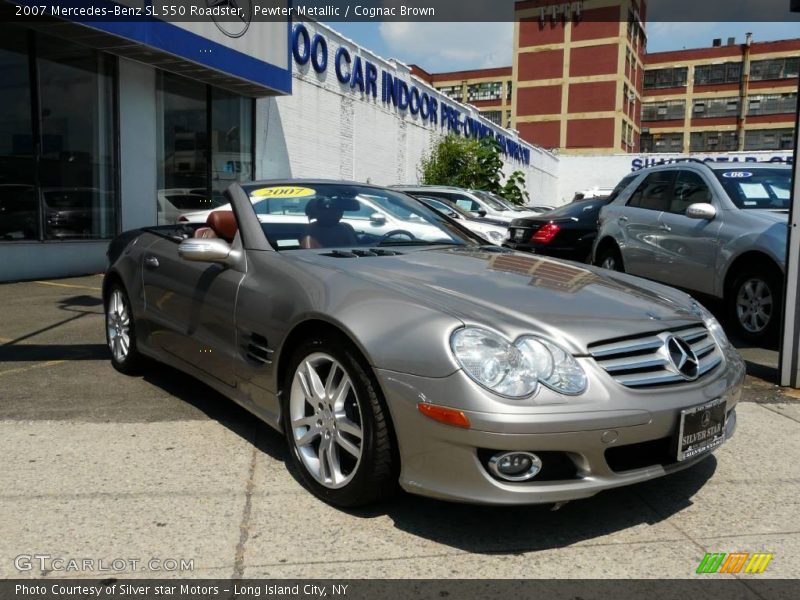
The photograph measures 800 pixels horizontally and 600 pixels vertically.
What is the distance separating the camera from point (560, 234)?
35.9 ft

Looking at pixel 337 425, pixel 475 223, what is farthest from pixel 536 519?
pixel 475 223

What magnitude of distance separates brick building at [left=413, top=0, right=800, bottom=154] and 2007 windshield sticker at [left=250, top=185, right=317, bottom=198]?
2284 inches

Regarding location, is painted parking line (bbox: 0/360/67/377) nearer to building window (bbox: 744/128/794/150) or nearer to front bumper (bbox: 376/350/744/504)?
front bumper (bbox: 376/350/744/504)

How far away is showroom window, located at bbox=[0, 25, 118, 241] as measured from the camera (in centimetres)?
1020

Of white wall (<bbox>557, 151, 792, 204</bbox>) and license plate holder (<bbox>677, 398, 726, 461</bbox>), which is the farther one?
white wall (<bbox>557, 151, 792, 204</bbox>)

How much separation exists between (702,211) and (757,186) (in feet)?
2.80

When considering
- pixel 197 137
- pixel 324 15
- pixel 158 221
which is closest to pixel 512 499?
pixel 158 221

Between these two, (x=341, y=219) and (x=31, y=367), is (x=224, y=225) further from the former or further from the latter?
(x=31, y=367)

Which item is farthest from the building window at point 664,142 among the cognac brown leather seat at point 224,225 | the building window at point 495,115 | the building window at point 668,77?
the cognac brown leather seat at point 224,225

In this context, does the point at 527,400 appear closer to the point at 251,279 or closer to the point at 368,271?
the point at 368,271

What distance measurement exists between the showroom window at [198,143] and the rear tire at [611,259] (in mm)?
7464

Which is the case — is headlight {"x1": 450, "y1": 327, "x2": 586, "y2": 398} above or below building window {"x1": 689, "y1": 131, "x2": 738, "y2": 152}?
below

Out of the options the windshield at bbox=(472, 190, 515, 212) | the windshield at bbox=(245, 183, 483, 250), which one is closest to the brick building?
the windshield at bbox=(472, 190, 515, 212)

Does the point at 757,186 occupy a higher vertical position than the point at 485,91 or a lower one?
lower
